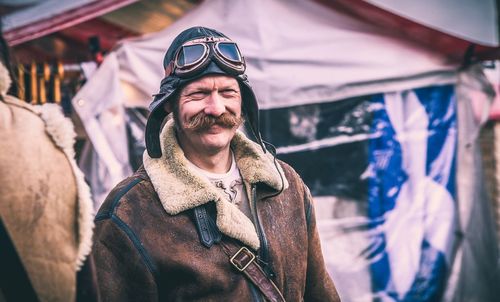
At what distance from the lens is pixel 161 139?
222 centimetres

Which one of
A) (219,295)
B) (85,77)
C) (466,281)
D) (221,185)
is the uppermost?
(221,185)

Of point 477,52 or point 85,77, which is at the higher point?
point 477,52

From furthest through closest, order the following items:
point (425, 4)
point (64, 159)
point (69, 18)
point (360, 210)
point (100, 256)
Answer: point (360, 210) < point (425, 4) < point (69, 18) < point (100, 256) < point (64, 159)

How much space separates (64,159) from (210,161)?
0.61 meters

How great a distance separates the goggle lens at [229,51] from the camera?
2135mm

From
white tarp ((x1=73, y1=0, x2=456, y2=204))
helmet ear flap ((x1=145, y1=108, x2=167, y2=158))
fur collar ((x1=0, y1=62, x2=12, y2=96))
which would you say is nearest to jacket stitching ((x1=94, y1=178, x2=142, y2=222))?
helmet ear flap ((x1=145, y1=108, x2=167, y2=158))

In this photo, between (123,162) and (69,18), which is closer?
(69,18)

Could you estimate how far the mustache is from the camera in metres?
2.08

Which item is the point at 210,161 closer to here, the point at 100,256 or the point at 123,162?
the point at 100,256

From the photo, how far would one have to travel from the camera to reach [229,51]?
216 cm

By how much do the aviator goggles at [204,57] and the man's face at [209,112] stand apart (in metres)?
0.05

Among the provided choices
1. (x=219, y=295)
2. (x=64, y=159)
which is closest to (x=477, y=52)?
(x=219, y=295)

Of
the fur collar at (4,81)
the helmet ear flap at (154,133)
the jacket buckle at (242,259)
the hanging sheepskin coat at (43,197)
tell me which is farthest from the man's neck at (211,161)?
the fur collar at (4,81)

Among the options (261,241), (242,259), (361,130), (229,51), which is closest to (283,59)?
(361,130)
